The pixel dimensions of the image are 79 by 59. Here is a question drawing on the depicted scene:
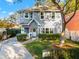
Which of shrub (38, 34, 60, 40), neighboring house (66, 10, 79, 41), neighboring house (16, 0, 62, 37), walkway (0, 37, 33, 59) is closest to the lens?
walkway (0, 37, 33, 59)

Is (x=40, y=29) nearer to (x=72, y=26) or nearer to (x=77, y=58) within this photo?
(x=72, y=26)

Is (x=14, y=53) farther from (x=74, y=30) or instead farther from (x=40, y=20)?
(x=40, y=20)

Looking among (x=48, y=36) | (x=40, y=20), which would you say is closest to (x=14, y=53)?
(x=48, y=36)

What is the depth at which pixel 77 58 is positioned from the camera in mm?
15102

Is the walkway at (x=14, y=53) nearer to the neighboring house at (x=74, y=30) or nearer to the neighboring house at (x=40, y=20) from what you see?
the neighboring house at (x=74, y=30)

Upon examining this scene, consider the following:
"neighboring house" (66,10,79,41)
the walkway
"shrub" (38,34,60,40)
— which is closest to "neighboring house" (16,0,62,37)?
"neighboring house" (66,10,79,41)

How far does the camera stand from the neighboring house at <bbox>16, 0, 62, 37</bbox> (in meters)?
42.1

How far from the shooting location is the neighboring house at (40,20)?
1658 inches

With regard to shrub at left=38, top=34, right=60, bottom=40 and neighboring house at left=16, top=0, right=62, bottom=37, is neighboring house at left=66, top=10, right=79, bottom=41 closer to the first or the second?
neighboring house at left=16, top=0, right=62, bottom=37

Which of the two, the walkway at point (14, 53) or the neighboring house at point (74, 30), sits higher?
the walkway at point (14, 53)

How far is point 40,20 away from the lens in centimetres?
4284

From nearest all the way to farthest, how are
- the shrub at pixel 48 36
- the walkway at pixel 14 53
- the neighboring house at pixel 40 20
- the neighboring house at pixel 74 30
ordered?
the walkway at pixel 14 53
the neighboring house at pixel 74 30
the shrub at pixel 48 36
the neighboring house at pixel 40 20

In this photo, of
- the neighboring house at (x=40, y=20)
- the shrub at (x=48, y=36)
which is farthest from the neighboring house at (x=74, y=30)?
the shrub at (x=48, y=36)

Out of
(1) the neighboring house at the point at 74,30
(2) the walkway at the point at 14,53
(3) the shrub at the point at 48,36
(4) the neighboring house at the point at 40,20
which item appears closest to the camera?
(2) the walkway at the point at 14,53
